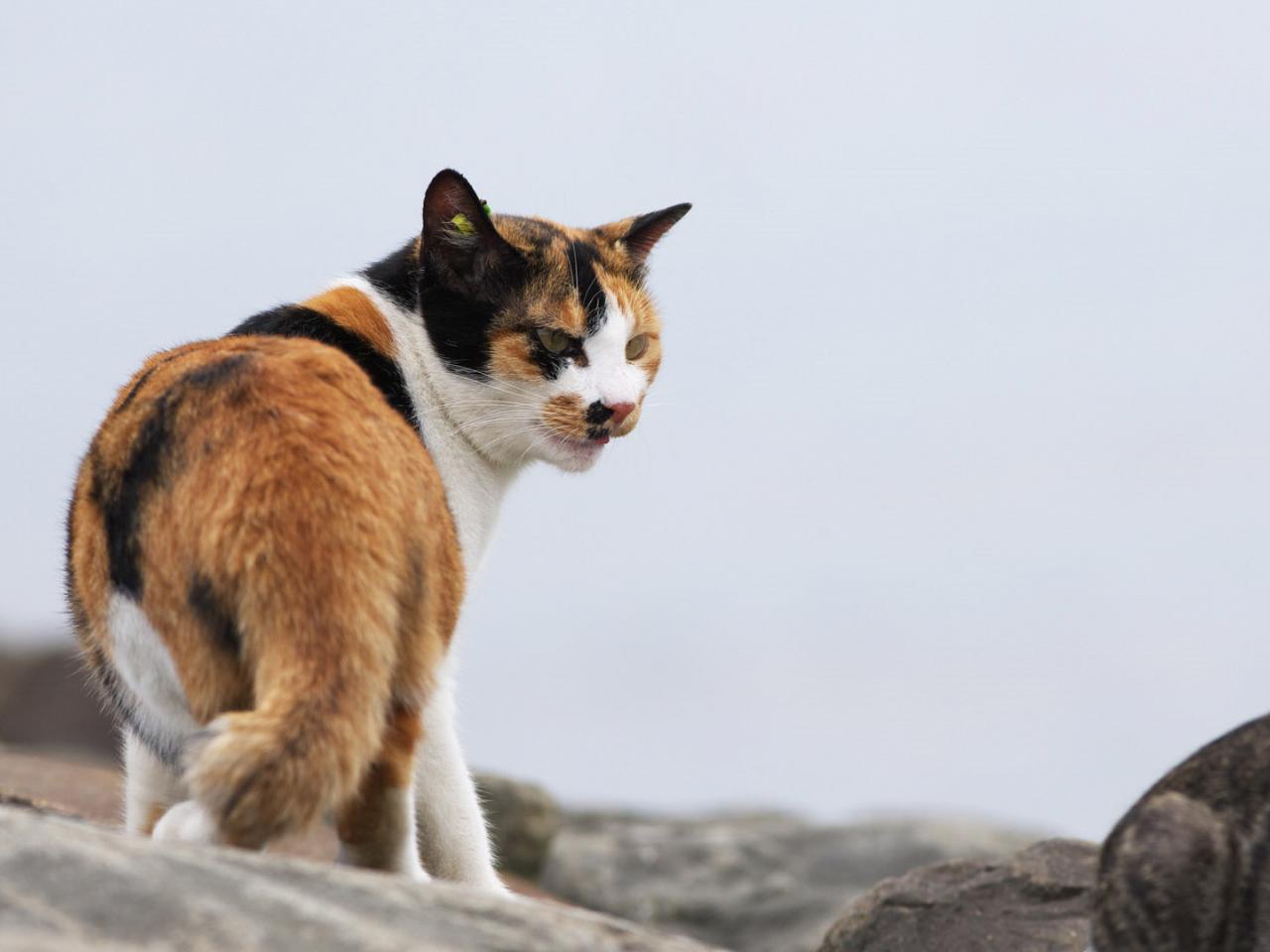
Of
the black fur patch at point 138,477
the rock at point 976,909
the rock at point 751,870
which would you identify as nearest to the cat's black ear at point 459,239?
the black fur patch at point 138,477

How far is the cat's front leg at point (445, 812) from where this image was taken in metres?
5.55

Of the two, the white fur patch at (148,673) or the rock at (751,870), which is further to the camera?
the rock at (751,870)

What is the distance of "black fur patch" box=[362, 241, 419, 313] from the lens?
262 inches

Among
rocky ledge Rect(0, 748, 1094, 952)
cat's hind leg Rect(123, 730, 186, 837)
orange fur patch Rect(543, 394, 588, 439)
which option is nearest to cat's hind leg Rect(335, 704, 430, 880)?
rocky ledge Rect(0, 748, 1094, 952)

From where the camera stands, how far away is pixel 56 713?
19344 mm

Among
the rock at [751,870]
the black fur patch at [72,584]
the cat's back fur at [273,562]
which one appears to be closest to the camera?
the cat's back fur at [273,562]

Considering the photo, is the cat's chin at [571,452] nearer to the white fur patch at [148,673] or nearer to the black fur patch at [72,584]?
the black fur patch at [72,584]

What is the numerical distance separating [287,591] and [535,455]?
249 centimetres

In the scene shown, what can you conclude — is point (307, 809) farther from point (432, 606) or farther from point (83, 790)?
point (83, 790)

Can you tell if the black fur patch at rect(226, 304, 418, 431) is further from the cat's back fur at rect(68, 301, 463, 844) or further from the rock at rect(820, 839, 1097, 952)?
the rock at rect(820, 839, 1097, 952)

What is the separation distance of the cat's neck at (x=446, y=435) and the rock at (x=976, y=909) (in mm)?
2372

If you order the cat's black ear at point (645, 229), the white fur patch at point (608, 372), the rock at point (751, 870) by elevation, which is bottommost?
the rock at point (751, 870)

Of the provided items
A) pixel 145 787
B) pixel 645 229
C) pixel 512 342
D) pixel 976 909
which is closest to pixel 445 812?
pixel 145 787

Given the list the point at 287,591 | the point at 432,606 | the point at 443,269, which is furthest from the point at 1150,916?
the point at 443,269
